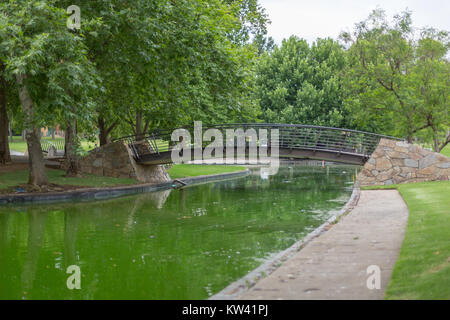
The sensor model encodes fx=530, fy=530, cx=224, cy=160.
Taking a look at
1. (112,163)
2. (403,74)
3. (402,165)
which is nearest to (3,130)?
(112,163)

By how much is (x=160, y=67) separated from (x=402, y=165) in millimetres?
12925

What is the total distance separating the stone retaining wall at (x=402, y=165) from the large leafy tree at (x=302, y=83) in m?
26.5

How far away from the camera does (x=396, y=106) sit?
31812 millimetres

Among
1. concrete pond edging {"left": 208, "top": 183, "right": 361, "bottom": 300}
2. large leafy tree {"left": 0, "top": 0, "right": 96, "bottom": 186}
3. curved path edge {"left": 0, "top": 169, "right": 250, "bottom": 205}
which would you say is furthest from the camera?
curved path edge {"left": 0, "top": 169, "right": 250, "bottom": 205}

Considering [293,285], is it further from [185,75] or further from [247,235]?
[185,75]

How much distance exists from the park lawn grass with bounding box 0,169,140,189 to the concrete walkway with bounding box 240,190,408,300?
A: 1497cm

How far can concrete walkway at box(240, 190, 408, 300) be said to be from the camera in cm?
709

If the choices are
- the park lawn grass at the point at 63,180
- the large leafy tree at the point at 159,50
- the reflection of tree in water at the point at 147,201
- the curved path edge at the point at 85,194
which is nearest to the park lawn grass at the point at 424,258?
the reflection of tree in water at the point at 147,201

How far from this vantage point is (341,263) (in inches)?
348

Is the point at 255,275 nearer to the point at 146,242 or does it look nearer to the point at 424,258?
the point at 424,258

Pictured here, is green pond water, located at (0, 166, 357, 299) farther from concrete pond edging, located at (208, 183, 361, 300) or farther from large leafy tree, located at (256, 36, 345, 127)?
large leafy tree, located at (256, 36, 345, 127)

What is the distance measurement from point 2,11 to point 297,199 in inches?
551

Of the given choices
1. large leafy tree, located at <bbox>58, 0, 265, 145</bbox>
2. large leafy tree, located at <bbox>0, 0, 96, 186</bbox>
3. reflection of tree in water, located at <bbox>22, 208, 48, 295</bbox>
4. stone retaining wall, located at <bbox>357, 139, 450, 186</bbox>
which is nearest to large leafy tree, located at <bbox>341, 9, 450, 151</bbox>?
stone retaining wall, located at <bbox>357, 139, 450, 186</bbox>
